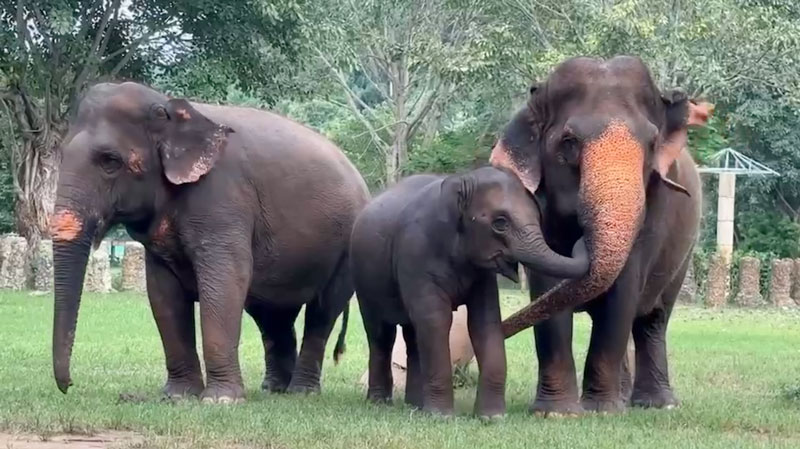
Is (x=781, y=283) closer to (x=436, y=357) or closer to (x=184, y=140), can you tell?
(x=184, y=140)

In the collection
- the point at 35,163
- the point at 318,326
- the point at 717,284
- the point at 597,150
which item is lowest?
the point at 318,326

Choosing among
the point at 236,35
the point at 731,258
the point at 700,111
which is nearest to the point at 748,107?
the point at 731,258

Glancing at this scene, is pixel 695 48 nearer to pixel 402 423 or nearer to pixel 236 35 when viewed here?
pixel 236 35

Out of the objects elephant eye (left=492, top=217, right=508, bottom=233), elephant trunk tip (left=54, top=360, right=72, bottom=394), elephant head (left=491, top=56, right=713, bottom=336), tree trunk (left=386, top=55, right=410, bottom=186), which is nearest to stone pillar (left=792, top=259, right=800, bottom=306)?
tree trunk (left=386, top=55, right=410, bottom=186)

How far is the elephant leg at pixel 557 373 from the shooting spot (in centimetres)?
888

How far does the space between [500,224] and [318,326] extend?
2.74m

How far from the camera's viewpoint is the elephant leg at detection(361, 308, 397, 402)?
9.66 meters

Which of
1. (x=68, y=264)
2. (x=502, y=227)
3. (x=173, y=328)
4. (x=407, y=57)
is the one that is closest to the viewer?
(x=502, y=227)

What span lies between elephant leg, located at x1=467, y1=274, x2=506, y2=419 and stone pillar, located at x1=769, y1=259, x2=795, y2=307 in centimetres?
2387

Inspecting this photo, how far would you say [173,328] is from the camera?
9758 millimetres

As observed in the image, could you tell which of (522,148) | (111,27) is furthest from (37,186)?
(522,148)

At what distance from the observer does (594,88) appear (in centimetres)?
862

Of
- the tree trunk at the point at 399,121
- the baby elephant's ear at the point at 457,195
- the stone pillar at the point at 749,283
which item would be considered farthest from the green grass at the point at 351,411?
the tree trunk at the point at 399,121

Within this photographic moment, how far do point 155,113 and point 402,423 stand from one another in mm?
2651
